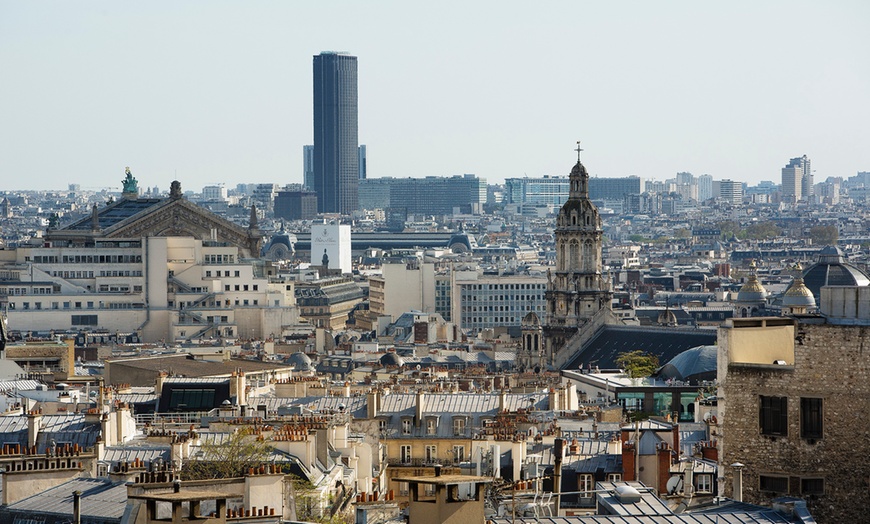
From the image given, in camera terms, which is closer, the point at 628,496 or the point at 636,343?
the point at 628,496

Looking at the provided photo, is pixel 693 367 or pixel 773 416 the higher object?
pixel 773 416

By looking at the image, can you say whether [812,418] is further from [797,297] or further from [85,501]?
[797,297]

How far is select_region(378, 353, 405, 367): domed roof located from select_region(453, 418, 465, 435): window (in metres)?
55.7

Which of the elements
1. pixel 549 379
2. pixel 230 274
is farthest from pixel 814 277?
pixel 549 379

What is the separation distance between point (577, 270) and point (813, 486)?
112255 millimetres

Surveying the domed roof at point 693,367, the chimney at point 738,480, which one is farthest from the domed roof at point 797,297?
the chimney at point 738,480

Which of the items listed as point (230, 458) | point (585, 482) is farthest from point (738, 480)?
point (585, 482)

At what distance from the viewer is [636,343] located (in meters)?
126

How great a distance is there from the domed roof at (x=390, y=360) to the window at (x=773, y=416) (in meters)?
85.6

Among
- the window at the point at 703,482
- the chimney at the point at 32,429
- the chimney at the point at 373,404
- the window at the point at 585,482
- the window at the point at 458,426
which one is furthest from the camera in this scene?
the chimney at the point at 373,404

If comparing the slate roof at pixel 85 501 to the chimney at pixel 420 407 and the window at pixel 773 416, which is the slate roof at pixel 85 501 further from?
the chimney at pixel 420 407

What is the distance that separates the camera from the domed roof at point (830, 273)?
156250mm

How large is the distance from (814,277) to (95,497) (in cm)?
13389

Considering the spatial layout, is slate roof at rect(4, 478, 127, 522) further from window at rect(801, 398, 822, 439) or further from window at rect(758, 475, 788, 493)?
window at rect(801, 398, 822, 439)
